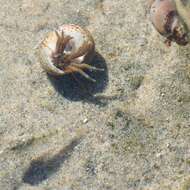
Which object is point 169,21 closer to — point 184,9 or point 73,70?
A: point 184,9

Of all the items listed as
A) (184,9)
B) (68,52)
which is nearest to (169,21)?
(184,9)

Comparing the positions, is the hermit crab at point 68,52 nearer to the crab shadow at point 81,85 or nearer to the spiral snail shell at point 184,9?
the crab shadow at point 81,85

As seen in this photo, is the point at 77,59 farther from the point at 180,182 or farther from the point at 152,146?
the point at 180,182

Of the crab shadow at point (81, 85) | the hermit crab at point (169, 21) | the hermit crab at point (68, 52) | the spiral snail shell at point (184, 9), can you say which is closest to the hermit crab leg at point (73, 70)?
the hermit crab at point (68, 52)

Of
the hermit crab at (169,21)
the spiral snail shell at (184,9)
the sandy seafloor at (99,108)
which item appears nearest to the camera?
the spiral snail shell at (184,9)

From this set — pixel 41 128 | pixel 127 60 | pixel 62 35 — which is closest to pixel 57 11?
pixel 62 35
